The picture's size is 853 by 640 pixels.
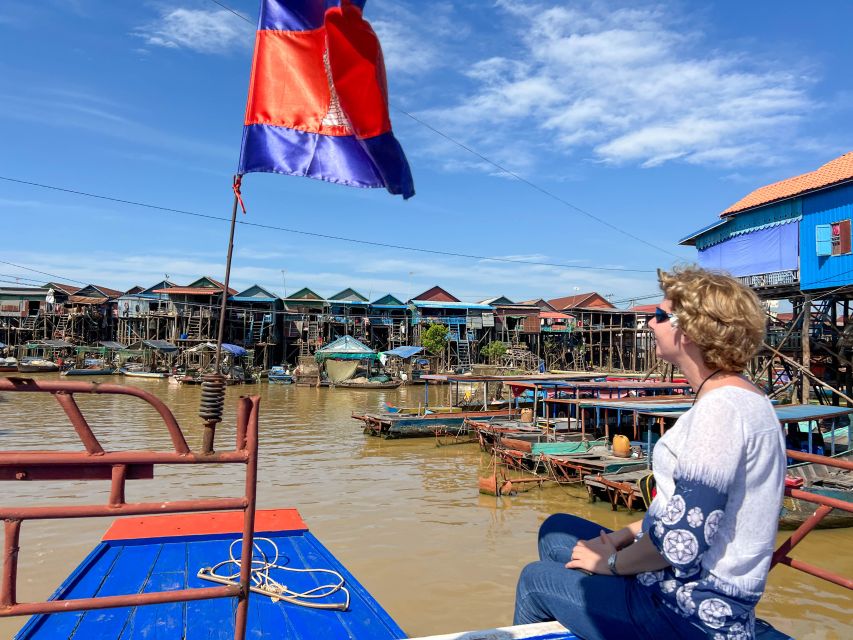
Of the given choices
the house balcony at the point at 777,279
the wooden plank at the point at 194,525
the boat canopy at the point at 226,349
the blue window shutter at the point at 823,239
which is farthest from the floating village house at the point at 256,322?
the wooden plank at the point at 194,525

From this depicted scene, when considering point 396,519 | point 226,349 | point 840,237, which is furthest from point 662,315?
point 226,349

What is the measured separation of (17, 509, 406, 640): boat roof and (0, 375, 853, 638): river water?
7.70 ft

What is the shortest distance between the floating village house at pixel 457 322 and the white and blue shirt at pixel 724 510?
5050 centimetres

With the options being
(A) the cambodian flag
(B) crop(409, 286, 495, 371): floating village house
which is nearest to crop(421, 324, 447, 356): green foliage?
(B) crop(409, 286, 495, 371): floating village house

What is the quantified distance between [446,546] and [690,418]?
27.1ft

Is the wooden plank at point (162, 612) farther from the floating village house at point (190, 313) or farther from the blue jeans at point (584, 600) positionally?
the floating village house at point (190, 313)

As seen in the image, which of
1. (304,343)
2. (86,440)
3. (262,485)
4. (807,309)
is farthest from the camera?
(304,343)

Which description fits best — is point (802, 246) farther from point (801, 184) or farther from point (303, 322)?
point (303, 322)

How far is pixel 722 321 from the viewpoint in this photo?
2.04 m

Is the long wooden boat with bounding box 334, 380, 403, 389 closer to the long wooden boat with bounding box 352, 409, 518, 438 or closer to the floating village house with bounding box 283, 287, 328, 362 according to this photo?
the floating village house with bounding box 283, 287, 328, 362

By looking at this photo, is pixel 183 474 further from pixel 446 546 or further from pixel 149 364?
pixel 149 364

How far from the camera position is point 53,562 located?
8508mm

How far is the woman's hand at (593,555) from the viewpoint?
90.0 inches

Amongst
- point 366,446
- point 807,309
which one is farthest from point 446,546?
point 807,309
